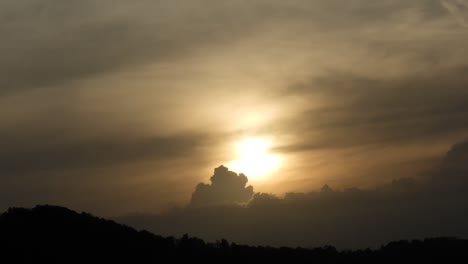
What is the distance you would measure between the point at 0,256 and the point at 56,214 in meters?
26.9

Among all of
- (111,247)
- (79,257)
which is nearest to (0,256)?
(79,257)

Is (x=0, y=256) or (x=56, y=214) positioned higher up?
(x=56, y=214)

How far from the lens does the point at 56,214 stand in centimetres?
19338

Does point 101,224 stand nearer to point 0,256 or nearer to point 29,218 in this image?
point 29,218

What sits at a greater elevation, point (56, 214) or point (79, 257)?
point (56, 214)

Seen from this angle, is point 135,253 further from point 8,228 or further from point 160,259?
point 8,228

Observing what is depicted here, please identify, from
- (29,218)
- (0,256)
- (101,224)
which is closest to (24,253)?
(0,256)

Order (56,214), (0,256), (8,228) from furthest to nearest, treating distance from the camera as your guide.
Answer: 1. (56,214)
2. (8,228)
3. (0,256)

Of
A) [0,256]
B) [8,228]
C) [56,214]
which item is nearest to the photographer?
[0,256]

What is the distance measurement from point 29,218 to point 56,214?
23.8 feet

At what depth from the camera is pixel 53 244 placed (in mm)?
178125

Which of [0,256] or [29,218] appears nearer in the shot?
[0,256]

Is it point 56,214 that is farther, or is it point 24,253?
point 56,214

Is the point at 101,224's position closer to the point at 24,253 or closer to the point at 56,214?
the point at 56,214
